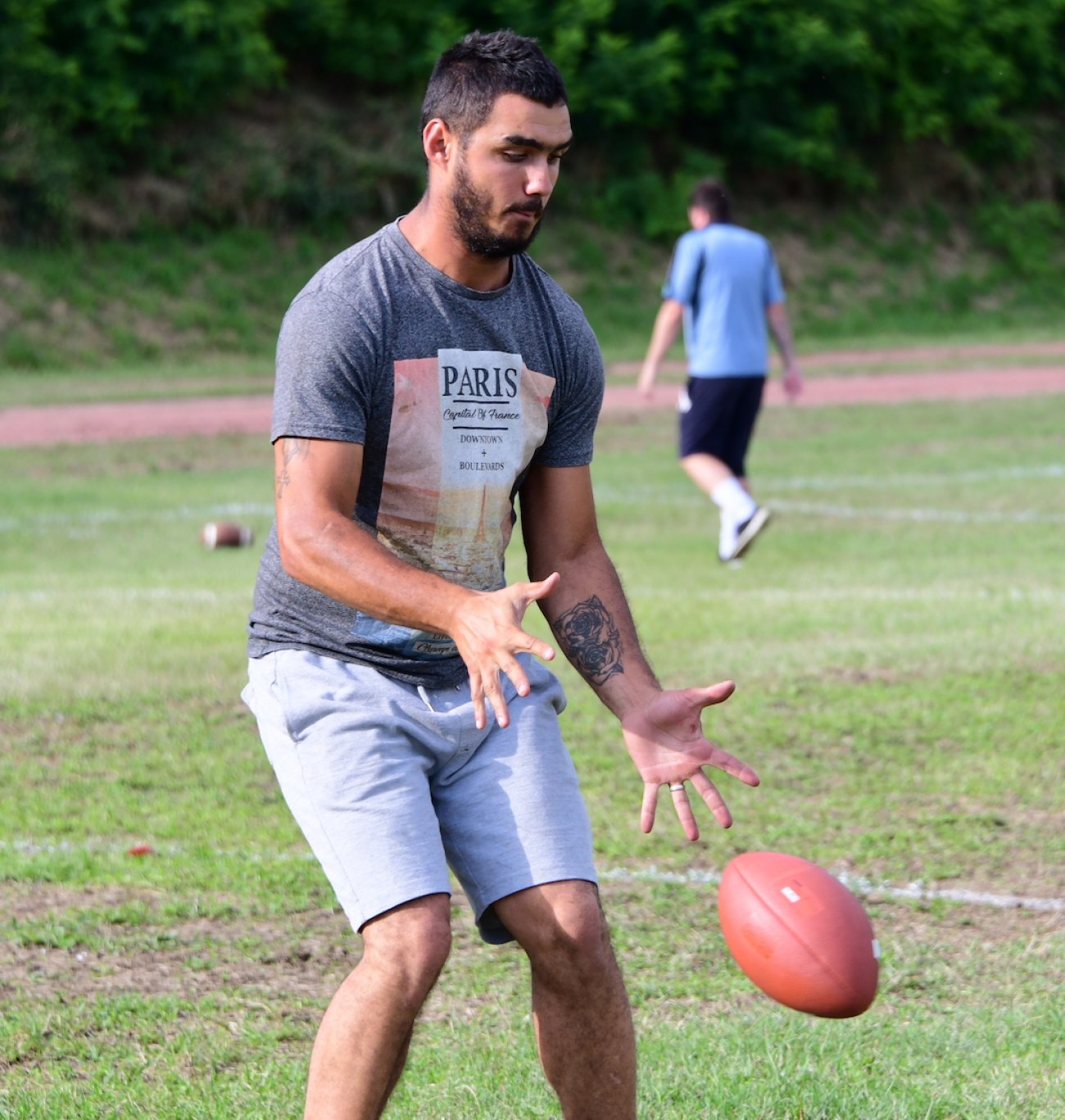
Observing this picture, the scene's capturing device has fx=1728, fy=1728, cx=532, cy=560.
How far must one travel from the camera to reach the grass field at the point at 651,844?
166 inches

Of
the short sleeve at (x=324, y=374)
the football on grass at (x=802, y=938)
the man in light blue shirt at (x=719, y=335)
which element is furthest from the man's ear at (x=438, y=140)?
the man in light blue shirt at (x=719, y=335)

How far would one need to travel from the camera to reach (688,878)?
18.7 ft

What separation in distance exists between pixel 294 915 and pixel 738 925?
2052 mm

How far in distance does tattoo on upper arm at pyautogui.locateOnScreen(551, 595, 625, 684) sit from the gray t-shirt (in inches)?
9.3

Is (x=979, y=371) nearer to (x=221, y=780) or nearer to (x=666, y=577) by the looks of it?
(x=666, y=577)

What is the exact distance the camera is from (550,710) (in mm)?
3695

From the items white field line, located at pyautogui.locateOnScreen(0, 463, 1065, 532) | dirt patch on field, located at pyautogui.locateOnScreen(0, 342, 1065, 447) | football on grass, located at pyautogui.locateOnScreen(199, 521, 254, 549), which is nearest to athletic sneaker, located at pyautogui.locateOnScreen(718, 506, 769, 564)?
white field line, located at pyautogui.locateOnScreen(0, 463, 1065, 532)

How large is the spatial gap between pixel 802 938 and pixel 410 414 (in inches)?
53.0

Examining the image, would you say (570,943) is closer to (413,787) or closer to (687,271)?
(413,787)

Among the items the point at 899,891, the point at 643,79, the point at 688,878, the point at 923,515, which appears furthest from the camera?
the point at 643,79

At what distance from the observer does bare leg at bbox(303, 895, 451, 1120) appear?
3170 mm

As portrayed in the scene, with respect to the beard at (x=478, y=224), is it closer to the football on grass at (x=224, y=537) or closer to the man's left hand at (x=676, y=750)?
the man's left hand at (x=676, y=750)

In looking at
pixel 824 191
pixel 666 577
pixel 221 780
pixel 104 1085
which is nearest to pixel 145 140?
pixel 824 191

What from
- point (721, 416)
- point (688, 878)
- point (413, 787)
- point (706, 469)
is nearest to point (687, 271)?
point (721, 416)
